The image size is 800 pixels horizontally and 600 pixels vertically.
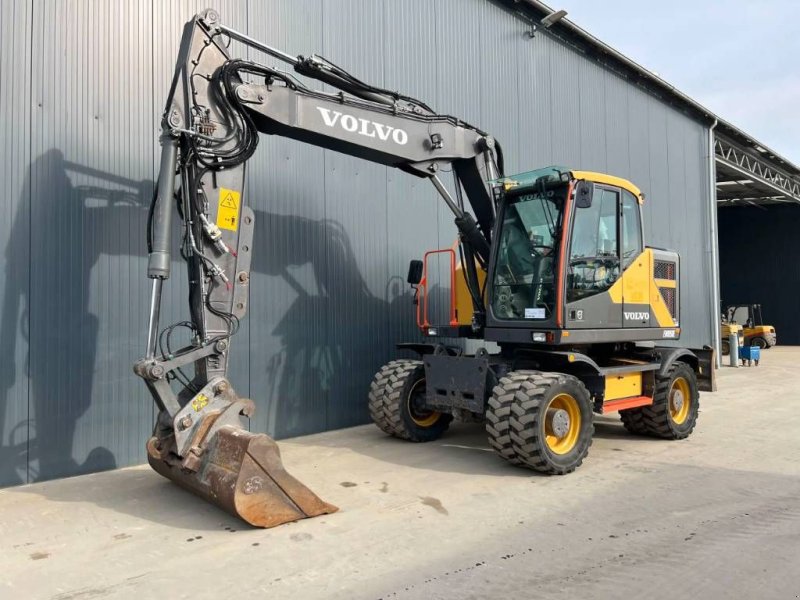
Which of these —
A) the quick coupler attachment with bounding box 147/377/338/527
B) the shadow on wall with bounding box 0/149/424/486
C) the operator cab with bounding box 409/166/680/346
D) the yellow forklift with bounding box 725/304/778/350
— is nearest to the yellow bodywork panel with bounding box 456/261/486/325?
the operator cab with bounding box 409/166/680/346

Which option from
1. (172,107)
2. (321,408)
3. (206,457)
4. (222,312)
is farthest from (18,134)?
(321,408)

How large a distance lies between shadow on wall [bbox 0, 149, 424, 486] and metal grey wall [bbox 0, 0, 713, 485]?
17 mm

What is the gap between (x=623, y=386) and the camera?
743cm

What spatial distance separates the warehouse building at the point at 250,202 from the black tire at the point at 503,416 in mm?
3247

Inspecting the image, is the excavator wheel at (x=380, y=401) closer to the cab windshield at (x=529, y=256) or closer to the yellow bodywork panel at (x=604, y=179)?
the cab windshield at (x=529, y=256)

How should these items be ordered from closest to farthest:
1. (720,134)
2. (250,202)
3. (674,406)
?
(250,202)
(674,406)
(720,134)

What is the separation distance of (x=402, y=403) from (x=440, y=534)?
9.67ft

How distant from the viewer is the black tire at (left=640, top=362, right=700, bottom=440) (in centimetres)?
777

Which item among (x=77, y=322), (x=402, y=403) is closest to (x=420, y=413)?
(x=402, y=403)

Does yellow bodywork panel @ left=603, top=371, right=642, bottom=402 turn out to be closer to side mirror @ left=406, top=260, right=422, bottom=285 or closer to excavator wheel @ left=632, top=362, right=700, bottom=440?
excavator wheel @ left=632, top=362, right=700, bottom=440

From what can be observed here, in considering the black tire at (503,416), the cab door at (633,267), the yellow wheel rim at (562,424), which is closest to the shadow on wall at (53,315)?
the black tire at (503,416)

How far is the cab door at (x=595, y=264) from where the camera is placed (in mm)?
6613

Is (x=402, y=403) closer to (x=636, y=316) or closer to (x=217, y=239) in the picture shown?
(x=636, y=316)

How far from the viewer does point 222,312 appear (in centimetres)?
540
